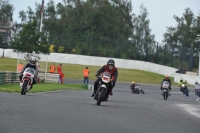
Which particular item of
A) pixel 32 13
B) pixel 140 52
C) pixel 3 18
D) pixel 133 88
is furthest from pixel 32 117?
pixel 32 13

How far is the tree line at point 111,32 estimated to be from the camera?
211ft

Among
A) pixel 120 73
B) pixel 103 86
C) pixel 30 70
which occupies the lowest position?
pixel 103 86

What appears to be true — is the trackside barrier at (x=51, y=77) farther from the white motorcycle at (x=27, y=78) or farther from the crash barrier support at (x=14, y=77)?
the white motorcycle at (x=27, y=78)

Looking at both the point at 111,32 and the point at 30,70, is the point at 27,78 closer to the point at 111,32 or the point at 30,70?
the point at 30,70

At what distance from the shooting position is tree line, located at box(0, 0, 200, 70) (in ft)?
211

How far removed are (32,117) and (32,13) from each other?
100233 mm

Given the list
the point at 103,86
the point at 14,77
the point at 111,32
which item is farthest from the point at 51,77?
the point at 111,32

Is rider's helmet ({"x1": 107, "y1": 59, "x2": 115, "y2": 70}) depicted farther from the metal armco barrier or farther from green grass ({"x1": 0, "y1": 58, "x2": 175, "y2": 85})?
green grass ({"x1": 0, "y1": 58, "x2": 175, "y2": 85})

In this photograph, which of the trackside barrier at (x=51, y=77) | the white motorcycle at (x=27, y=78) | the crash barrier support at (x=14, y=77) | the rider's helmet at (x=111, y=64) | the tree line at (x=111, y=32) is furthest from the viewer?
the tree line at (x=111, y=32)

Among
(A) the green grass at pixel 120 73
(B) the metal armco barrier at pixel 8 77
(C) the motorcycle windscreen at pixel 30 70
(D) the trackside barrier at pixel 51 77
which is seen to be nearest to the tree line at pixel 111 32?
(A) the green grass at pixel 120 73

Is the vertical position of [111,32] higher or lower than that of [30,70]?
higher

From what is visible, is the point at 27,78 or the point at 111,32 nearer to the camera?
the point at 27,78

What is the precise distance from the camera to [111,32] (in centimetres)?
9431

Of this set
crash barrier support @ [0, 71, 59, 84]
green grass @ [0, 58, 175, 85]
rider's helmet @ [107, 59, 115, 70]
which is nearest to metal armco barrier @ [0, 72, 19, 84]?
crash barrier support @ [0, 71, 59, 84]
